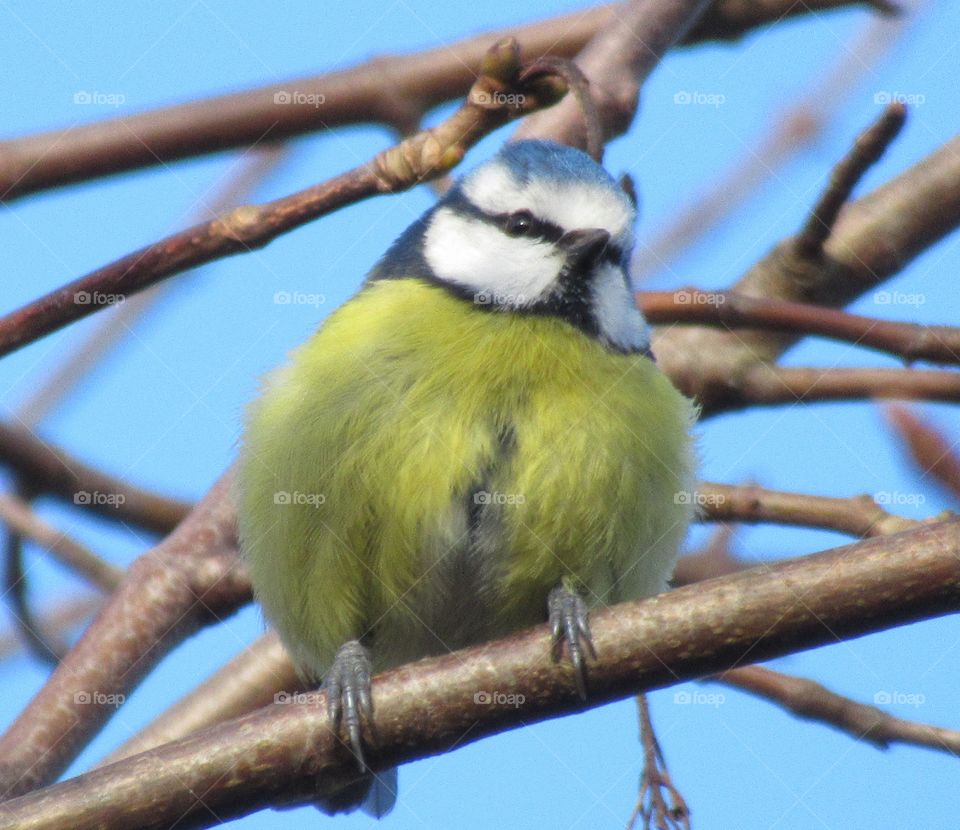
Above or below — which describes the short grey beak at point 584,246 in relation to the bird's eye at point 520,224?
below

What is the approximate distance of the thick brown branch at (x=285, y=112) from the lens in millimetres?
2930

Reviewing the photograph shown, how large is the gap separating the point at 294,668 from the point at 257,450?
64 cm

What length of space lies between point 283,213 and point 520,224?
1.14 meters

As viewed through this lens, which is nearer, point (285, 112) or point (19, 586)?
point (19, 586)
